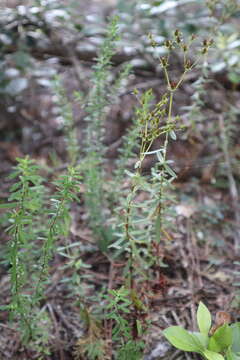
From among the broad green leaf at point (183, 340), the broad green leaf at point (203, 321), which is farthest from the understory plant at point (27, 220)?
the broad green leaf at point (203, 321)

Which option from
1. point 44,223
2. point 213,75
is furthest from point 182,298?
point 213,75

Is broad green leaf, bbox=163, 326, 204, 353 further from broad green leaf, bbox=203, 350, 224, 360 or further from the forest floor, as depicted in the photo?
the forest floor

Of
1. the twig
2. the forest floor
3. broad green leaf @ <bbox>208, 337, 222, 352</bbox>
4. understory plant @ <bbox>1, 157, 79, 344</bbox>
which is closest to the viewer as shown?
understory plant @ <bbox>1, 157, 79, 344</bbox>

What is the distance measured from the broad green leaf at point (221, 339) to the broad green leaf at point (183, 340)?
59 millimetres

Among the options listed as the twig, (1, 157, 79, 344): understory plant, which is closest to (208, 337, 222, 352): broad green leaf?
(1, 157, 79, 344): understory plant

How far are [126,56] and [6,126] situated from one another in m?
1.39

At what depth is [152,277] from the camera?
2.18 m

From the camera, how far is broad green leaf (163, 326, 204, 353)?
1517 millimetres

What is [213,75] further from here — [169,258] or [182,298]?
[182,298]

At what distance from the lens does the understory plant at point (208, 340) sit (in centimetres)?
150

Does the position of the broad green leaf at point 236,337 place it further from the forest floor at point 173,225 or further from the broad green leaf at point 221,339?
the forest floor at point 173,225

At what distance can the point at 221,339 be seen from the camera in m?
1.53

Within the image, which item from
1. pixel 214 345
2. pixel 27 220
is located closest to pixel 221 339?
pixel 214 345

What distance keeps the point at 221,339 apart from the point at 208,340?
0.10m
